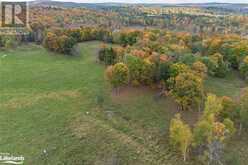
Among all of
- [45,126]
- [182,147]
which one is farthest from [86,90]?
[182,147]

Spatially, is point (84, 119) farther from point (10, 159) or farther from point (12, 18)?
point (12, 18)

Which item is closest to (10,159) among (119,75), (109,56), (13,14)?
(119,75)

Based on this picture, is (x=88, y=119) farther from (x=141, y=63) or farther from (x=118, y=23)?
(x=118, y=23)

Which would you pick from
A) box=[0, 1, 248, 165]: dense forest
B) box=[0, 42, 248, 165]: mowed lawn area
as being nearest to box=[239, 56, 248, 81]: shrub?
box=[0, 1, 248, 165]: dense forest

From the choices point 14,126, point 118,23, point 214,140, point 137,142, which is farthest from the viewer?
point 118,23

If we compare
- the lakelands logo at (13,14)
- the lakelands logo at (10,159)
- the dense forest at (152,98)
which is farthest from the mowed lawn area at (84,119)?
the lakelands logo at (13,14)

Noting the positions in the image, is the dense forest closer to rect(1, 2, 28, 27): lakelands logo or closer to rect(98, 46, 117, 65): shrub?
rect(98, 46, 117, 65): shrub
